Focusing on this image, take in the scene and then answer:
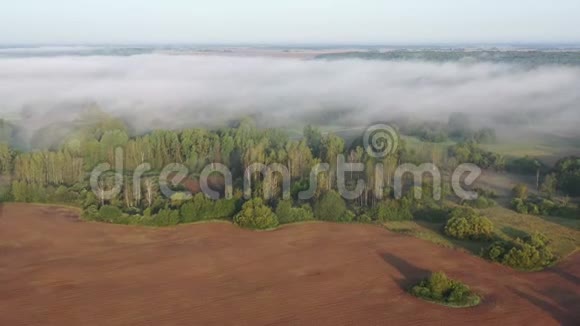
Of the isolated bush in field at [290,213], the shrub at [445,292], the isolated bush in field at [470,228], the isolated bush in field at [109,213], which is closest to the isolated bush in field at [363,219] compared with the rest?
the isolated bush in field at [290,213]

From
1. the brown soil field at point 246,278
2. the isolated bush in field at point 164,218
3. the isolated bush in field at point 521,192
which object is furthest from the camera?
the isolated bush in field at point 521,192

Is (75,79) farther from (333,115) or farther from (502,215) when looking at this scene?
(502,215)

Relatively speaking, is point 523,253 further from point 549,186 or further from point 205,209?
point 205,209
